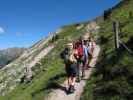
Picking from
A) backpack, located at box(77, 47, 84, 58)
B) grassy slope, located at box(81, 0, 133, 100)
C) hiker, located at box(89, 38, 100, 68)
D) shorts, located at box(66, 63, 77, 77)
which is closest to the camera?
grassy slope, located at box(81, 0, 133, 100)

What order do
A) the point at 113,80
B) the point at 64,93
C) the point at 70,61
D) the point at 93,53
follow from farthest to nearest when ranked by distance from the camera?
the point at 93,53 < the point at 64,93 < the point at 113,80 < the point at 70,61

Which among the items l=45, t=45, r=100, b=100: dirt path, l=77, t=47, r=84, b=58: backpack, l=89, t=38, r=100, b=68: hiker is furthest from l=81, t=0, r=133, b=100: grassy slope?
l=89, t=38, r=100, b=68: hiker

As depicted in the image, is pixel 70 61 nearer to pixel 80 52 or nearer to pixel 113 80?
pixel 113 80

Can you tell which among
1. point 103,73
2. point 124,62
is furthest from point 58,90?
point 124,62

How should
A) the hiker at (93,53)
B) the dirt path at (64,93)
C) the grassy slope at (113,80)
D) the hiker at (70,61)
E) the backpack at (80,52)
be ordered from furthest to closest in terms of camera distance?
the hiker at (93,53) < the backpack at (80,52) < the dirt path at (64,93) < the hiker at (70,61) < the grassy slope at (113,80)

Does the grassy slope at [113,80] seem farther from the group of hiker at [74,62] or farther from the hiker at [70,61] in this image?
the hiker at [70,61]

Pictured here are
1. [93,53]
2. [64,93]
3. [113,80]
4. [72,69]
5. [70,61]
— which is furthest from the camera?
[93,53]

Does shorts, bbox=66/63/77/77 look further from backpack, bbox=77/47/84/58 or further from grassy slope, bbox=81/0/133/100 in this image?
backpack, bbox=77/47/84/58

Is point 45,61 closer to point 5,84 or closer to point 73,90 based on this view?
point 5,84

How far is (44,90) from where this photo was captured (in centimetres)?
2523

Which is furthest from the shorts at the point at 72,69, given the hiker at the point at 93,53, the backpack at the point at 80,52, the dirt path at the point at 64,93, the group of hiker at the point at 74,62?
the hiker at the point at 93,53

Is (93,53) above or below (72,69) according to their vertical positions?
above

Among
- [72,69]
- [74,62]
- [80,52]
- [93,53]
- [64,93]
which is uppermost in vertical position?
[93,53]

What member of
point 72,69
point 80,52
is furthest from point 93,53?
point 72,69
